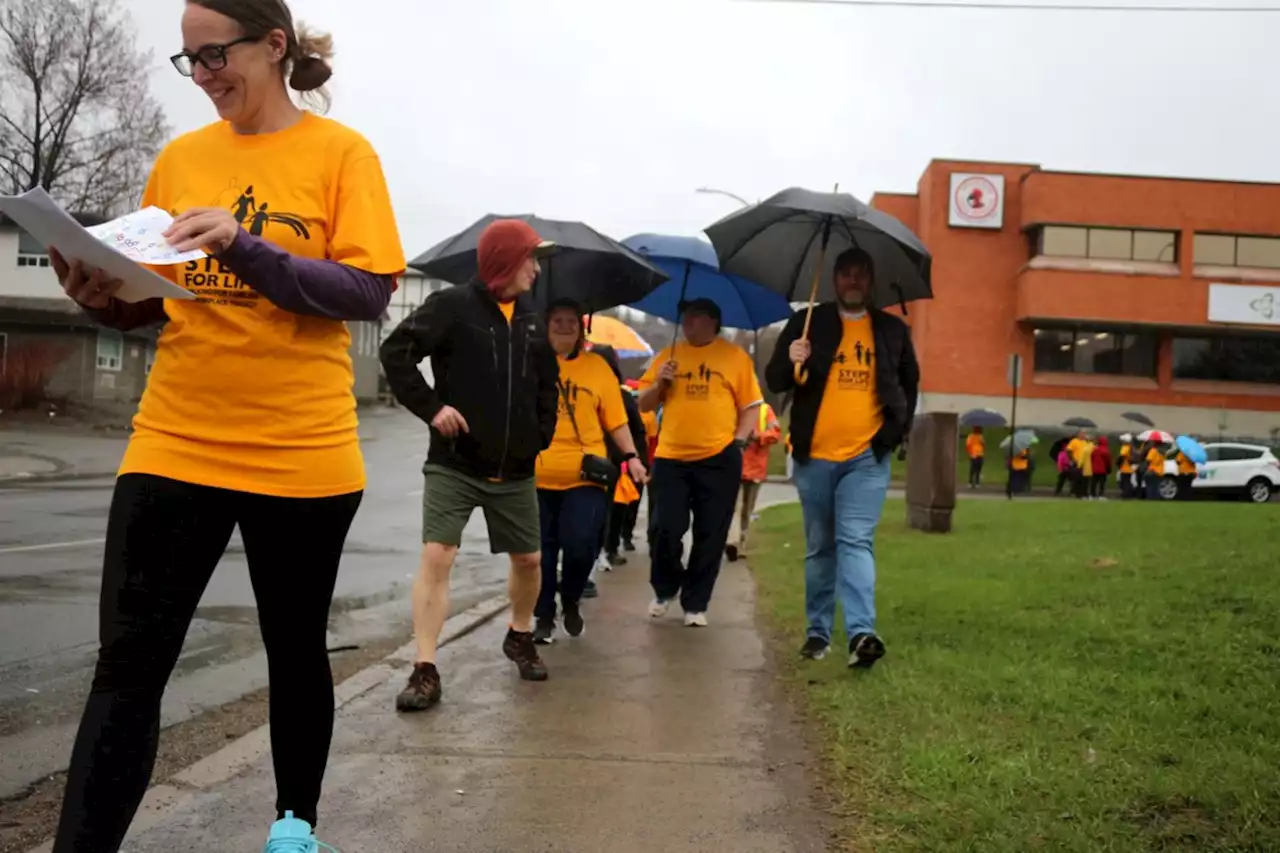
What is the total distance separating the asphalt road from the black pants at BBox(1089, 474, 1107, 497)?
827 inches

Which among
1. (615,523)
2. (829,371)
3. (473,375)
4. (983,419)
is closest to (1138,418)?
(983,419)

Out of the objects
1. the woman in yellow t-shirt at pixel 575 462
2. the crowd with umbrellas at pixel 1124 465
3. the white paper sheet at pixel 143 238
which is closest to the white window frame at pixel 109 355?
the crowd with umbrellas at pixel 1124 465

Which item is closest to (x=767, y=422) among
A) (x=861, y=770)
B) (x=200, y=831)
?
(x=861, y=770)

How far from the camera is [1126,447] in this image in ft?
105

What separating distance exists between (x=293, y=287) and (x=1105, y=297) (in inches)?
1786

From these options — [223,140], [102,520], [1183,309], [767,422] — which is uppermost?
[1183,309]

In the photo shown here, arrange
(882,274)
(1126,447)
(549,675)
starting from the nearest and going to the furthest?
1. (549,675)
2. (882,274)
3. (1126,447)

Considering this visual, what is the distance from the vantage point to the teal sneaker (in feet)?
9.41

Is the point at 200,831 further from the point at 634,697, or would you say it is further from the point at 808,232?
the point at 808,232

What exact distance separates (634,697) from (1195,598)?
361 cm

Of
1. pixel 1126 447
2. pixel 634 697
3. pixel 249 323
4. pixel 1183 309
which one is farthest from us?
pixel 1183 309

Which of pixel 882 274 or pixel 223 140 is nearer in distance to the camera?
pixel 223 140

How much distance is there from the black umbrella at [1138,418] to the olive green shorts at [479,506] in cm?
4011

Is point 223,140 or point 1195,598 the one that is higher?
point 223,140
